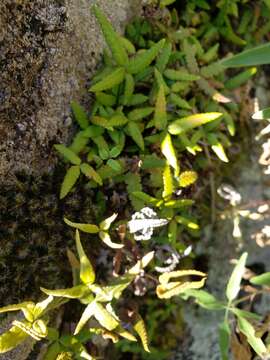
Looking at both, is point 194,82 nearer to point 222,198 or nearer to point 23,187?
point 222,198

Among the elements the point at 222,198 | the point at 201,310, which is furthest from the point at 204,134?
the point at 201,310

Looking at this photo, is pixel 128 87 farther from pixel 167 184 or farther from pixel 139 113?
pixel 167 184

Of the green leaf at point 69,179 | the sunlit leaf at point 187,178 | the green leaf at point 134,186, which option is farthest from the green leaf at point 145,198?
the green leaf at point 69,179

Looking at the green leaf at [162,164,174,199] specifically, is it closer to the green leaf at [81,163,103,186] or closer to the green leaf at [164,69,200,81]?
the green leaf at [81,163,103,186]

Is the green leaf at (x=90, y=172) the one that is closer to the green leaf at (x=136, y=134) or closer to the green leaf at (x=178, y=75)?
the green leaf at (x=136, y=134)

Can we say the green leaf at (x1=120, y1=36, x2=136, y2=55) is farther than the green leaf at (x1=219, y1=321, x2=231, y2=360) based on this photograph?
Yes

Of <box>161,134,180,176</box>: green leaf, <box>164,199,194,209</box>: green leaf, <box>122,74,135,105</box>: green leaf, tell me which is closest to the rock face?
<box>122,74,135,105</box>: green leaf

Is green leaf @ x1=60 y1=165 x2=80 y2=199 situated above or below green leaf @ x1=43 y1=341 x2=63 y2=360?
above

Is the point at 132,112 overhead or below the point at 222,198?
overhead
